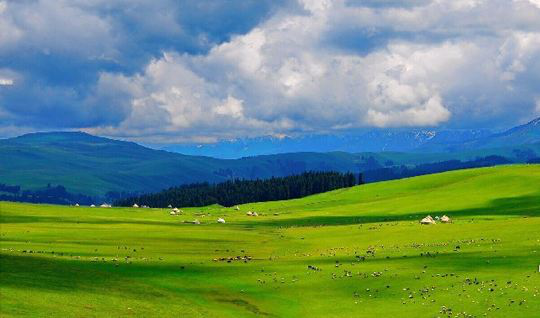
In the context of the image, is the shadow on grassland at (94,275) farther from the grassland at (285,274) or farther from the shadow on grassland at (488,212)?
the shadow on grassland at (488,212)

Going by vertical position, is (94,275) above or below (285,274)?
above

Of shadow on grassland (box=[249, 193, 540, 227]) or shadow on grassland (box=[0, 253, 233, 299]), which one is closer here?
shadow on grassland (box=[0, 253, 233, 299])

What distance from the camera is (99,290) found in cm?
4469

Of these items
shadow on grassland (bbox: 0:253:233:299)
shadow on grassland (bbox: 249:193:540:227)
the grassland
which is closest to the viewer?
the grassland

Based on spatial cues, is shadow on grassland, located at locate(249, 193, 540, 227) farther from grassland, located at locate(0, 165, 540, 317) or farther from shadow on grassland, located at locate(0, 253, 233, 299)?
shadow on grassland, located at locate(0, 253, 233, 299)

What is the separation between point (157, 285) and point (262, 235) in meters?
59.8

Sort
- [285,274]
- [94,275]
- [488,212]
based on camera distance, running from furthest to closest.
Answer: [488,212]
[285,274]
[94,275]

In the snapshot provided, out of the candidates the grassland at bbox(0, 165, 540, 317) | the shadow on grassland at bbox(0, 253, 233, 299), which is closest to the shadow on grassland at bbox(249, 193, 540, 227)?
the grassland at bbox(0, 165, 540, 317)

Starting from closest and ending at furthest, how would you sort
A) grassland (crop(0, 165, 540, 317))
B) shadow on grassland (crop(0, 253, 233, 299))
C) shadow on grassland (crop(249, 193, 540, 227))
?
1. grassland (crop(0, 165, 540, 317))
2. shadow on grassland (crop(0, 253, 233, 299))
3. shadow on grassland (crop(249, 193, 540, 227))

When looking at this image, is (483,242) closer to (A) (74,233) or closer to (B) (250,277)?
(B) (250,277)

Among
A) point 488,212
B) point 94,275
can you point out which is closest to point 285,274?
point 94,275

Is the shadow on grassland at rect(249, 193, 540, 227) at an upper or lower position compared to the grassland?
upper

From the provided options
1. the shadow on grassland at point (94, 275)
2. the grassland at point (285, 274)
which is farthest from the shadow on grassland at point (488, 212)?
the shadow on grassland at point (94, 275)

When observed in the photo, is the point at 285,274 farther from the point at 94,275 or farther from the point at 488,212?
the point at 488,212
